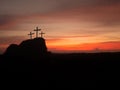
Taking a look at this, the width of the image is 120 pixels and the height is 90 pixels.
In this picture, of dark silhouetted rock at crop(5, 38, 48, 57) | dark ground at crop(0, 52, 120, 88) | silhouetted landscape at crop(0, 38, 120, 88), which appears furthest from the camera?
dark silhouetted rock at crop(5, 38, 48, 57)

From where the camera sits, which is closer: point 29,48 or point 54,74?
point 54,74

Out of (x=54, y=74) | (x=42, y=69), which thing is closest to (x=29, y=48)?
(x=42, y=69)

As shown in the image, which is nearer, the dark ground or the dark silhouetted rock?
the dark ground

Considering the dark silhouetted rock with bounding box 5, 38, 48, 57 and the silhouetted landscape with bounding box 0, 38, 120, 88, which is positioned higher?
the dark silhouetted rock with bounding box 5, 38, 48, 57

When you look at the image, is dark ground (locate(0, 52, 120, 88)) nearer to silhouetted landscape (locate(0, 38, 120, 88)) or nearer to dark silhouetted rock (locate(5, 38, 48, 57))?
silhouetted landscape (locate(0, 38, 120, 88))

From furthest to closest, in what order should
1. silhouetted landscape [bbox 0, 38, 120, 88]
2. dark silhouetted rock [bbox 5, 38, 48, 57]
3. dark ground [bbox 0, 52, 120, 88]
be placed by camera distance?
dark silhouetted rock [bbox 5, 38, 48, 57] < silhouetted landscape [bbox 0, 38, 120, 88] < dark ground [bbox 0, 52, 120, 88]

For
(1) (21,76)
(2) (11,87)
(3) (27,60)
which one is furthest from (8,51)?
(2) (11,87)

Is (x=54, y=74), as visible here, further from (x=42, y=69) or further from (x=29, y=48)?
(x=29, y=48)

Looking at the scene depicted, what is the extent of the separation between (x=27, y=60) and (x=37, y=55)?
3960 millimetres

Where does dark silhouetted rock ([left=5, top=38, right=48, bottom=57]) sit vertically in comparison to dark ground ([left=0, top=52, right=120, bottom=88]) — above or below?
above

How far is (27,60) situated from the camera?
40031 mm

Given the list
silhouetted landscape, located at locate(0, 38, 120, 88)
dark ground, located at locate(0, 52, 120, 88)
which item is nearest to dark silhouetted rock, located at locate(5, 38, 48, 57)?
silhouetted landscape, located at locate(0, 38, 120, 88)

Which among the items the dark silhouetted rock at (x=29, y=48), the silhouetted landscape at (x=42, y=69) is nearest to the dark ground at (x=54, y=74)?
the silhouetted landscape at (x=42, y=69)

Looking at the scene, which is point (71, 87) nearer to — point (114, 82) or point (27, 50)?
point (114, 82)
